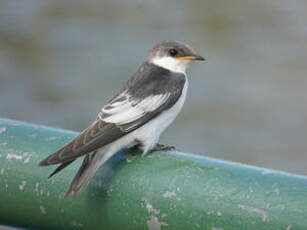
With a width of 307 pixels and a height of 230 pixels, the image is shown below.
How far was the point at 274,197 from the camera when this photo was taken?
276 cm

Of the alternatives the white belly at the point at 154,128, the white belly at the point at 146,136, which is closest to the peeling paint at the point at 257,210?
the white belly at the point at 146,136

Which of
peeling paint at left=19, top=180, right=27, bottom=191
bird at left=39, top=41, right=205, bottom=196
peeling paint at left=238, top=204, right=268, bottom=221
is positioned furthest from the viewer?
bird at left=39, top=41, right=205, bottom=196

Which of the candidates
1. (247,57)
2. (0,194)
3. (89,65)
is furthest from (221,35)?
(0,194)

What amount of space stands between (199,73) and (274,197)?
631 cm

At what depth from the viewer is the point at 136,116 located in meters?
3.78

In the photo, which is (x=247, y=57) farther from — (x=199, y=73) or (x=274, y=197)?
(x=274, y=197)

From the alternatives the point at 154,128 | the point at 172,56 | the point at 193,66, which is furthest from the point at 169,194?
the point at 193,66

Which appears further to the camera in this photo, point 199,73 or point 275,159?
point 199,73

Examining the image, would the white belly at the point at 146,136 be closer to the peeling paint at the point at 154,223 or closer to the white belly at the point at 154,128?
the white belly at the point at 154,128

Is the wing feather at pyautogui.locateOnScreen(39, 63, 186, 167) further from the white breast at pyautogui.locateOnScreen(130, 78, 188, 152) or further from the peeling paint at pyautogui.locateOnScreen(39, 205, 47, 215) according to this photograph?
the peeling paint at pyautogui.locateOnScreen(39, 205, 47, 215)

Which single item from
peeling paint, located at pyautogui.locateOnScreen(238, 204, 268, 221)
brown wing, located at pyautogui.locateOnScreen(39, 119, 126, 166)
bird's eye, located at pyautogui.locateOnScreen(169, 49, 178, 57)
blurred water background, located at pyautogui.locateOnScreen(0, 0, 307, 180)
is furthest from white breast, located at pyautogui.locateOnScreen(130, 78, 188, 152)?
blurred water background, located at pyautogui.locateOnScreen(0, 0, 307, 180)

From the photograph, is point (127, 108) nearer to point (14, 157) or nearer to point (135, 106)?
point (135, 106)

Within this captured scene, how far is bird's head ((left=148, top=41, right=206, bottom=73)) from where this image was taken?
4301 mm

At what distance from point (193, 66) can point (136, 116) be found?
5.33 m
